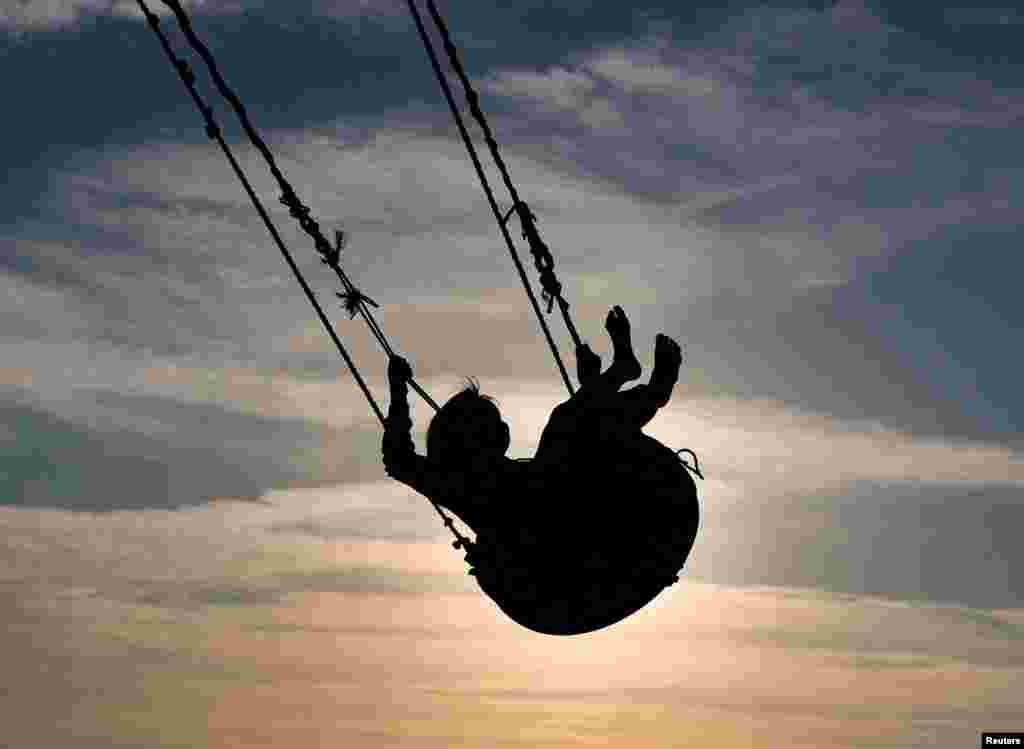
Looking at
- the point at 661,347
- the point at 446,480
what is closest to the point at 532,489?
the point at 446,480

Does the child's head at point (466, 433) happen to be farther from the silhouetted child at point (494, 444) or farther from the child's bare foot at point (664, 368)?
the child's bare foot at point (664, 368)

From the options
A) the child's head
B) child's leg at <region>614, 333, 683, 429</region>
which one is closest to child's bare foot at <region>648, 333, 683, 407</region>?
child's leg at <region>614, 333, 683, 429</region>

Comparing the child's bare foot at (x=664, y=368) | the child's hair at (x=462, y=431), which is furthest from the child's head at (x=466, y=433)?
the child's bare foot at (x=664, y=368)

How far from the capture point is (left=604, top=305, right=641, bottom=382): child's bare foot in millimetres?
14234

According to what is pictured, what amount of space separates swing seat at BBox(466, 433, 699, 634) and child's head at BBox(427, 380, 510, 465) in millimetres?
609

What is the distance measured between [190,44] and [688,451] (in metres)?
5.57

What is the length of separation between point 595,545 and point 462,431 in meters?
1.53

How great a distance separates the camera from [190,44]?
40.3 ft

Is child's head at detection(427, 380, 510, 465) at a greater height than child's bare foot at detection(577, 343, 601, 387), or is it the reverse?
child's bare foot at detection(577, 343, 601, 387)

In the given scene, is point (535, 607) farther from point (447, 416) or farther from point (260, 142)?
point (260, 142)

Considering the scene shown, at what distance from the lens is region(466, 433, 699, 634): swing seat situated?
14273 millimetres

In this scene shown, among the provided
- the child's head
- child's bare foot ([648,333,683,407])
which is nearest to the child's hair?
the child's head

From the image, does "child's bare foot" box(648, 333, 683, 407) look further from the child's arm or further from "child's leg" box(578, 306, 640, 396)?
the child's arm

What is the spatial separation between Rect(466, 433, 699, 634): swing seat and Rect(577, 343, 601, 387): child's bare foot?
0.70 m
